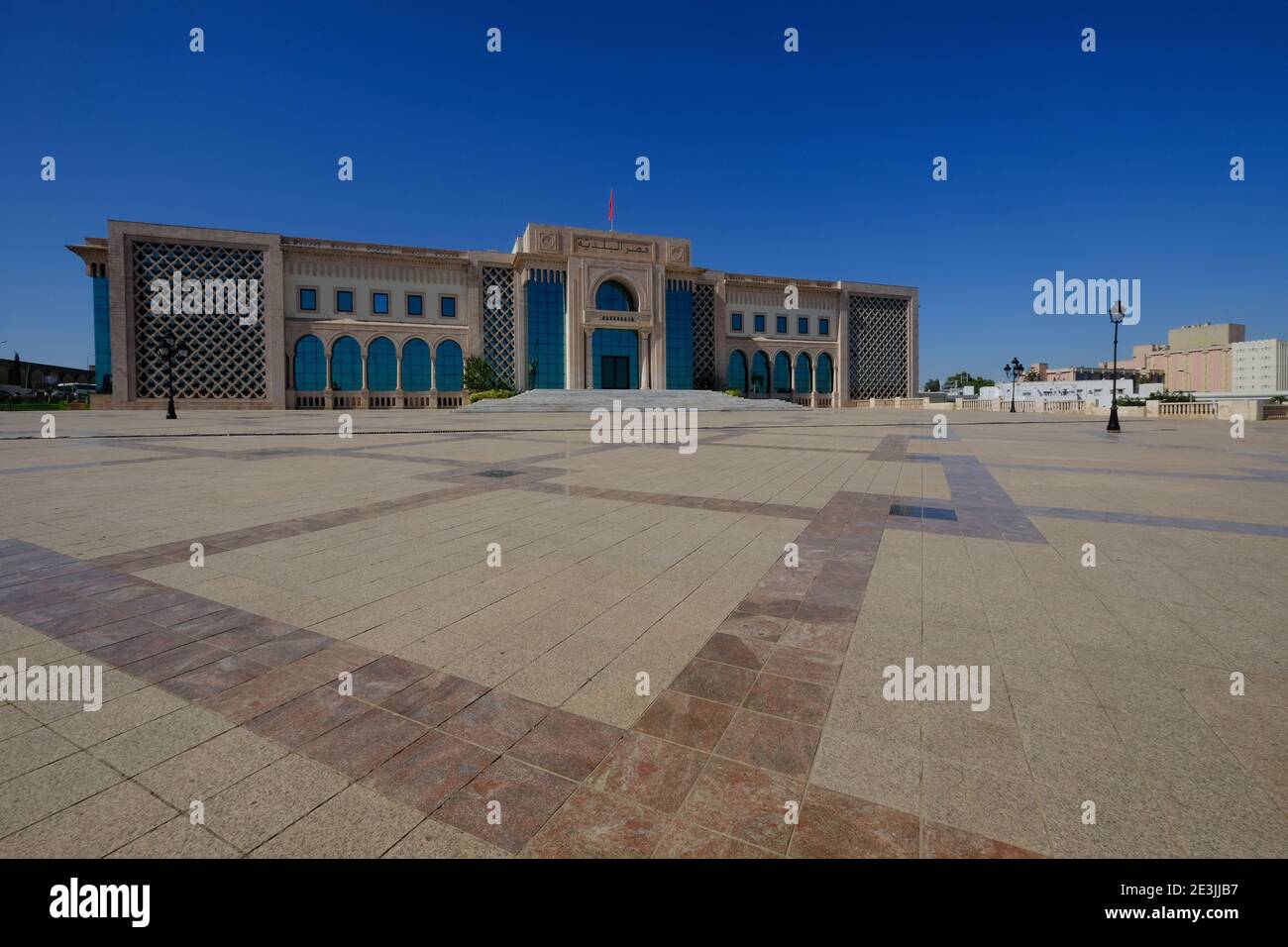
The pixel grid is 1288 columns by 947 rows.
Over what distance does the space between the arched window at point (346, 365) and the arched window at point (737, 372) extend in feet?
95.4

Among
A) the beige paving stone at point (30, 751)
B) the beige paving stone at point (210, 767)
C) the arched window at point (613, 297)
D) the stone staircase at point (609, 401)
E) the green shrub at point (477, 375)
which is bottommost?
the beige paving stone at point (210, 767)

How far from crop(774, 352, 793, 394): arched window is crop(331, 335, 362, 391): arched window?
34.0m

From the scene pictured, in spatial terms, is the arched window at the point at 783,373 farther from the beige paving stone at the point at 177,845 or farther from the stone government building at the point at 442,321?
the beige paving stone at the point at 177,845

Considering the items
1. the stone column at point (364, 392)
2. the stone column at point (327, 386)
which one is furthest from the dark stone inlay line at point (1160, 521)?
the stone column at point (327, 386)

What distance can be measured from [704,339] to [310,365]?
2992cm

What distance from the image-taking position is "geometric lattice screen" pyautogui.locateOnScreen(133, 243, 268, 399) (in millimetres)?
37406

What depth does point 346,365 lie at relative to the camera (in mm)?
42156

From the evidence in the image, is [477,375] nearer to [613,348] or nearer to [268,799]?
[613,348]

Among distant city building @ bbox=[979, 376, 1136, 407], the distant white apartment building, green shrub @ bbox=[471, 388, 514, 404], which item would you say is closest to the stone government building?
green shrub @ bbox=[471, 388, 514, 404]

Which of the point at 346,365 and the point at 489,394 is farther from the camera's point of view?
the point at 346,365

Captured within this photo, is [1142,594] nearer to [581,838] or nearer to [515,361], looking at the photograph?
[581,838]

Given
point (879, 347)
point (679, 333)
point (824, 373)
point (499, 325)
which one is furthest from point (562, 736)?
point (879, 347)

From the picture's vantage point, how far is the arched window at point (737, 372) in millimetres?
52594
